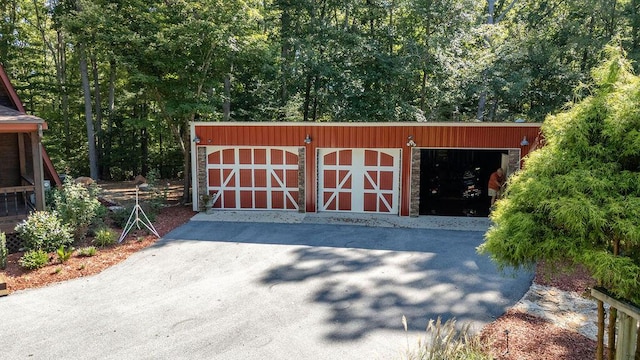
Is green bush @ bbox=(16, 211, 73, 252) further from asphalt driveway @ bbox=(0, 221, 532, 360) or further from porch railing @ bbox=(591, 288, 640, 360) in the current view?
porch railing @ bbox=(591, 288, 640, 360)

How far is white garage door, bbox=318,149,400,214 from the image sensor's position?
43.2ft

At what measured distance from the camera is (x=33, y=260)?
329 inches

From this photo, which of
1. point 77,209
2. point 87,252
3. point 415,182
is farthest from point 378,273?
point 77,209

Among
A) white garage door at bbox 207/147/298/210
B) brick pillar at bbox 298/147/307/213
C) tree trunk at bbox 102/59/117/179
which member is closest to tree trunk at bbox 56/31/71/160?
tree trunk at bbox 102/59/117/179

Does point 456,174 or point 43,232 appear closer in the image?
point 43,232

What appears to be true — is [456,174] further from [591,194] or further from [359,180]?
[591,194]

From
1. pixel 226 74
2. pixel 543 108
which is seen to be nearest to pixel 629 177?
pixel 226 74

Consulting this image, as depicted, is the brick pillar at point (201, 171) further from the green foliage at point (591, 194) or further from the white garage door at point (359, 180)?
the green foliage at point (591, 194)

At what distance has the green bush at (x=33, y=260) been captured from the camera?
8305 mm

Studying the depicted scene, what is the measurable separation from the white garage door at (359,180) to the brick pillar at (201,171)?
375 cm

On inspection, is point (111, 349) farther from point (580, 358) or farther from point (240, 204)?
point (240, 204)

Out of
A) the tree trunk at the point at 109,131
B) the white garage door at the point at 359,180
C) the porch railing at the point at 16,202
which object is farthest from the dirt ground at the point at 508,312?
the tree trunk at the point at 109,131

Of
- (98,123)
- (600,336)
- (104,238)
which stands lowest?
(104,238)

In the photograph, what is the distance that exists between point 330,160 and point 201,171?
13.9 ft
